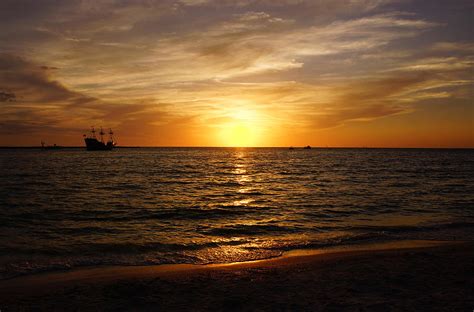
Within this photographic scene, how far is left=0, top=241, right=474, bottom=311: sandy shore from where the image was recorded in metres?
7.51

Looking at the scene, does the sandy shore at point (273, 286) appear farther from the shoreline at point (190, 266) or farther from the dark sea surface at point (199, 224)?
the dark sea surface at point (199, 224)

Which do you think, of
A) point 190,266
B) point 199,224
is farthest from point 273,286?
point 199,224

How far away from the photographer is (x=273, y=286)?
868 centimetres

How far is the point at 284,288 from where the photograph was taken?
851 centimetres

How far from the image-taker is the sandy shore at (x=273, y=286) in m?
7.51

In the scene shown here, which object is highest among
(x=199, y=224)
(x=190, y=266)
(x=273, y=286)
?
(x=273, y=286)

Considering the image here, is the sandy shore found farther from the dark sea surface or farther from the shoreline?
the dark sea surface

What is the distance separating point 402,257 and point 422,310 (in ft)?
15.1

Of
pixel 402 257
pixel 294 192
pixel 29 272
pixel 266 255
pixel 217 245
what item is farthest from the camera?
pixel 294 192

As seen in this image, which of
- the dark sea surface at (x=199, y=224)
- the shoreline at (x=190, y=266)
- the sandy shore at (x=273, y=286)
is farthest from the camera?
the dark sea surface at (x=199, y=224)

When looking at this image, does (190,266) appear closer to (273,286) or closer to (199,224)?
(273,286)

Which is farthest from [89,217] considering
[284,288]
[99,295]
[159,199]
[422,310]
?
[422,310]

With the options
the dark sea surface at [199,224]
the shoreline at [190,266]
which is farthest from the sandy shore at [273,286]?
the dark sea surface at [199,224]

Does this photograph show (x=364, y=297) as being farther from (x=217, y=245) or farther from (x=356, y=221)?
(x=356, y=221)
